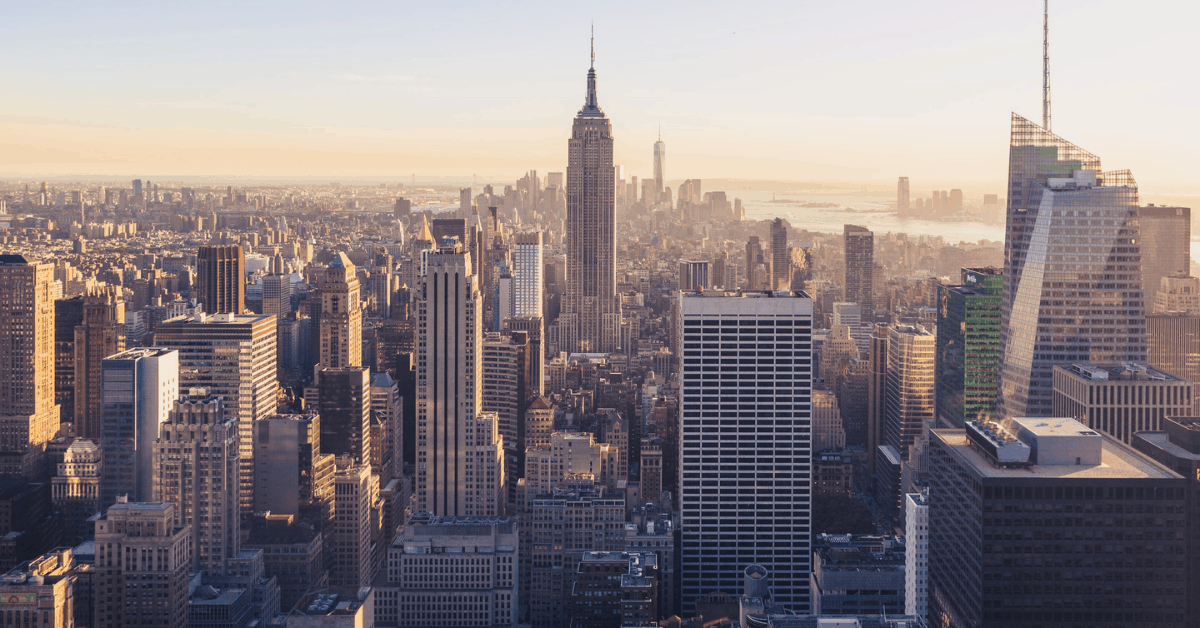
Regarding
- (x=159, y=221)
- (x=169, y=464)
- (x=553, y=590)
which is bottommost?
(x=553, y=590)

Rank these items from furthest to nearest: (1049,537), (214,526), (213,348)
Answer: (213,348)
(214,526)
(1049,537)

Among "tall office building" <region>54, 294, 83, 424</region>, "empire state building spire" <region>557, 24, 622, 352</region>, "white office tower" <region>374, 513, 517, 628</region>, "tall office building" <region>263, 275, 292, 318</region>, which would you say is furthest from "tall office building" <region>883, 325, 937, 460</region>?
"empire state building spire" <region>557, 24, 622, 352</region>

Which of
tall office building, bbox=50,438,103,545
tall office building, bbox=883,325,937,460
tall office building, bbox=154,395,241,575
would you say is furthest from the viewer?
tall office building, bbox=883,325,937,460

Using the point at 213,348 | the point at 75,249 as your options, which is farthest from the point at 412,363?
the point at 75,249

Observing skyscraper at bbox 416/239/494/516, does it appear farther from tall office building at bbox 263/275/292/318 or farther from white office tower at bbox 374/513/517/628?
tall office building at bbox 263/275/292/318

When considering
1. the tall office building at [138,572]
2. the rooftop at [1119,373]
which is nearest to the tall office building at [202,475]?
the tall office building at [138,572]

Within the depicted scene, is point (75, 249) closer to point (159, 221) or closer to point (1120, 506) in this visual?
point (159, 221)
